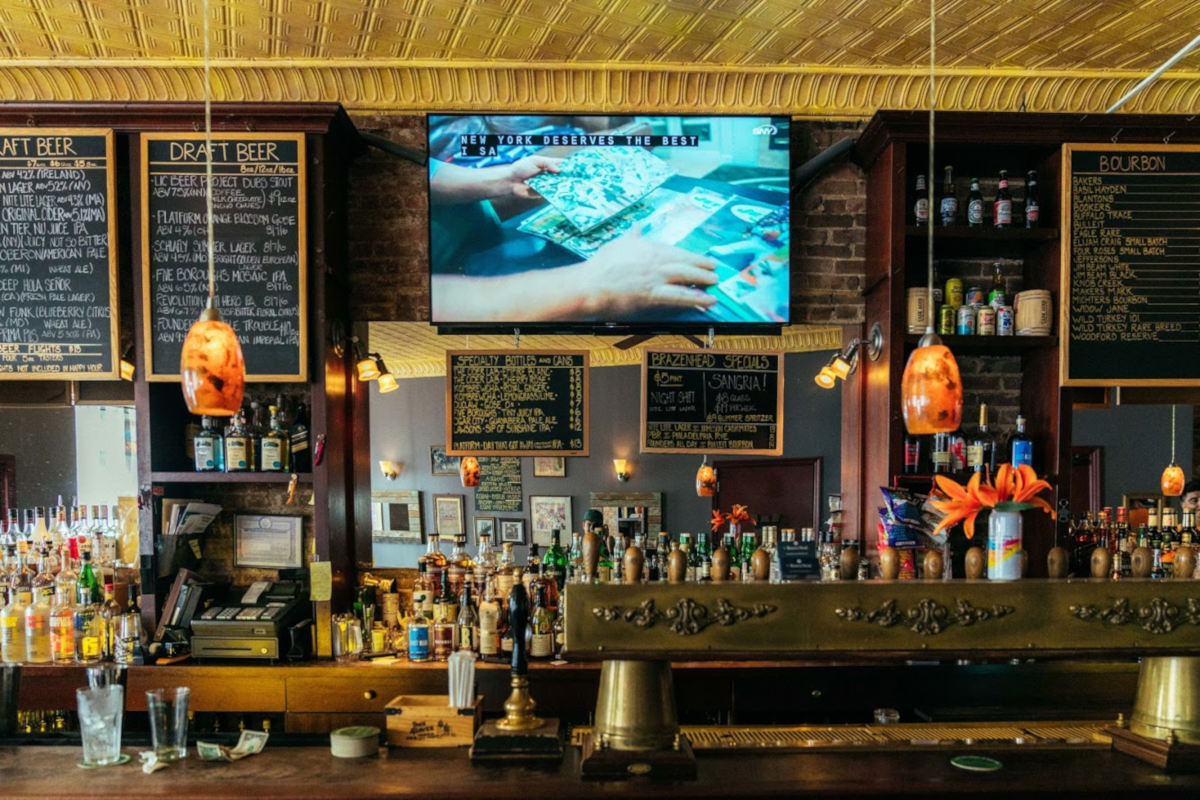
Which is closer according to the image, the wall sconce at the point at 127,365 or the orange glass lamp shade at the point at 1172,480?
the wall sconce at the point at 127,365

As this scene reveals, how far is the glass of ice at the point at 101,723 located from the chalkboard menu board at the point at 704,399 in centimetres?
255

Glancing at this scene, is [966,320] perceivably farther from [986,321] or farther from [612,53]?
[612,53]

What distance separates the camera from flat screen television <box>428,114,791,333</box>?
12.9ft

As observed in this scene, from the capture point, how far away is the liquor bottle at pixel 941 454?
3760mm

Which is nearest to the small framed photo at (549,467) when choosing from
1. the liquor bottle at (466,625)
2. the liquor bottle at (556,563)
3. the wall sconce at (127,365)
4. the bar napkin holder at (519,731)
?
the liquor bottle at (556,563)

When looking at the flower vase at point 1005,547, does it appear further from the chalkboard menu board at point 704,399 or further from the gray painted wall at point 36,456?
the gray painted wall at point 36,456

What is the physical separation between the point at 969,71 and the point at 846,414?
179 centimetres

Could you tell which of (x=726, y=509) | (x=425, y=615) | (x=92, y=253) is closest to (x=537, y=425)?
(x=425, y=615)

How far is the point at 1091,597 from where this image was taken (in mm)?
2320

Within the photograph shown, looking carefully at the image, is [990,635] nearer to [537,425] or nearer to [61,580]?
[537,425]

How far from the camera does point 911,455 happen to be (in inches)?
149

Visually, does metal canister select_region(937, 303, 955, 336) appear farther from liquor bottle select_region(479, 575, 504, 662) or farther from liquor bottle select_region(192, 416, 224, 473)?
liquor bottle select_region(192, 416, 224, 473)

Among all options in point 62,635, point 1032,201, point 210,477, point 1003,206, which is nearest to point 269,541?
point 210,477

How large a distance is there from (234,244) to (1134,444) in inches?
285
